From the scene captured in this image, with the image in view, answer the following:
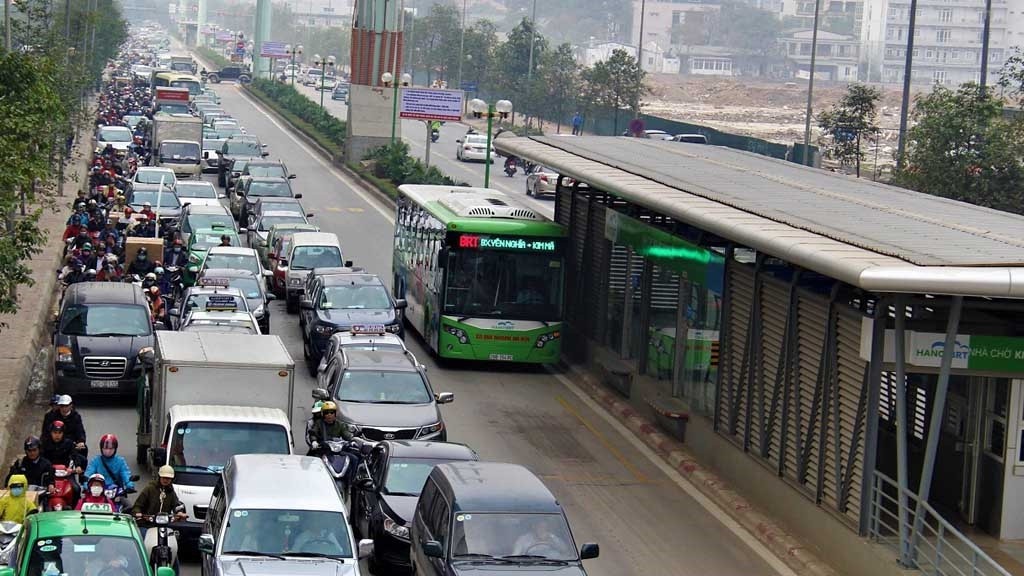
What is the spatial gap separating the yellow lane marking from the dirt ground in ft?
316

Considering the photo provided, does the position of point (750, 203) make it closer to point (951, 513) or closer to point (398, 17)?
point (951, 513)

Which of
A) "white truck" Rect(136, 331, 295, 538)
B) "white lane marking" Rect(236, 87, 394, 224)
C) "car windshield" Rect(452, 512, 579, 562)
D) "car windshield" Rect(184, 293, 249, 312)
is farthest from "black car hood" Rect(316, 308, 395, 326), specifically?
"white lane marking" Rect(236, 87, 394, 224)

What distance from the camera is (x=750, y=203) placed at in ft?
65.2

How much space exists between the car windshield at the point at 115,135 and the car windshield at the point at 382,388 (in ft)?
137

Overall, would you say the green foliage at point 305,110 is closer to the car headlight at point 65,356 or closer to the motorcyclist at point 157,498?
the car headlight at point 65,356

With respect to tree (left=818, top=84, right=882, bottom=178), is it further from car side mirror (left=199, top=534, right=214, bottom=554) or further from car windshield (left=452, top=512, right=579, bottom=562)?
car side mirror (left=199, top=534, right=214, bottom=554)

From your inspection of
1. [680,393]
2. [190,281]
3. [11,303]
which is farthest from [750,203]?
[190,281]

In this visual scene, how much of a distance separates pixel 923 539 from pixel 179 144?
1749 inches

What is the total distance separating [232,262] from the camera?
32.2m

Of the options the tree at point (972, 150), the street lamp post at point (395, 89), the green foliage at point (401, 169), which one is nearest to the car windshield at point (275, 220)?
the green foliage at point (401, 169)

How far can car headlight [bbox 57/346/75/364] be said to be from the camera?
23094 mm

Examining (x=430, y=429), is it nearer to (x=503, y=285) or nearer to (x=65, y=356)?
(x=65, y=356)

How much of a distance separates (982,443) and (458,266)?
40.8ft

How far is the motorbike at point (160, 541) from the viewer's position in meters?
13.5
